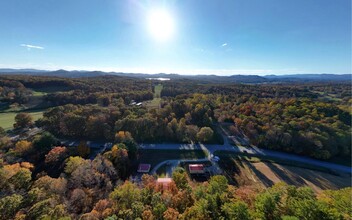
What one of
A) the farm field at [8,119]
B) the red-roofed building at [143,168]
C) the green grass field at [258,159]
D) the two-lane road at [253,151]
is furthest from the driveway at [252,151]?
the farm field at [8,119]

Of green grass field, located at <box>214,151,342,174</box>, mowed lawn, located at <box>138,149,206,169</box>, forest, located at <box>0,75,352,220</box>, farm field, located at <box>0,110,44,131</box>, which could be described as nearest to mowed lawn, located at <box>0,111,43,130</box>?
farm field, located at <box>0,110,44,131</box>

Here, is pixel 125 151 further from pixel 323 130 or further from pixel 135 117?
pixel 323 130

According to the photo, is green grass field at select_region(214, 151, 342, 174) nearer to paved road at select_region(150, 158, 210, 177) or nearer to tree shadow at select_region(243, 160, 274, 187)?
tree shadow at select_region(243, 160, 274, 187)

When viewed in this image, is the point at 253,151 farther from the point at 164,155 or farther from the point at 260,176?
the point at 164,155

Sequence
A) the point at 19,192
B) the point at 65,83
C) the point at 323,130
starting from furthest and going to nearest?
the point at 65,83 → the point at 323,130 → the point at 19,192

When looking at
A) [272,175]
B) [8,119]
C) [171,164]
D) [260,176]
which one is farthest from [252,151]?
[8,119]

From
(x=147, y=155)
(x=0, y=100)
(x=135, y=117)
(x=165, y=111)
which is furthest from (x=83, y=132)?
(x=0, y=100)

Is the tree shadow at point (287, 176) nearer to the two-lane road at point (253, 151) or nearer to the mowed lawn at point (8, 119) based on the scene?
the two-lane road at point (253, 151)
